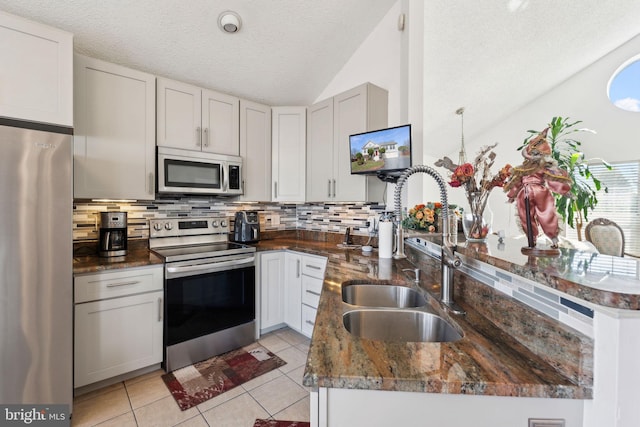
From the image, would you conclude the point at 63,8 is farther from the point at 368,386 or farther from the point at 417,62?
the point at 368,386

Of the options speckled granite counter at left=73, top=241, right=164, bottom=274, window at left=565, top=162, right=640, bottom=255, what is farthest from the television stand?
window at left=565, top=162, right=640, bottom=255

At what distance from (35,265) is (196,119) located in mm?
1558

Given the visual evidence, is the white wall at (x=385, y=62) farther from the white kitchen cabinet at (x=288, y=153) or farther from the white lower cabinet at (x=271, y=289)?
the white lower cabinet at (x=271, y=289)

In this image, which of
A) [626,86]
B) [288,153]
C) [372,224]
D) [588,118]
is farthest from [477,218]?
[626,86]

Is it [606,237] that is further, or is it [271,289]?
[606,237]

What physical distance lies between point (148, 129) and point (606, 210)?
665cm

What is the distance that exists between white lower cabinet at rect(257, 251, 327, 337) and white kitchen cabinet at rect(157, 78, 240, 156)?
115 cm

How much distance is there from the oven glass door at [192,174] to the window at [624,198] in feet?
19.4

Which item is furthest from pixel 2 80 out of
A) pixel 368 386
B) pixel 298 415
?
pixel 298 415

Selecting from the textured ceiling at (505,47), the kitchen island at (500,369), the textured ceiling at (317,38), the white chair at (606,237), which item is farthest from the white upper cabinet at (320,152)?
the white chair at (606,237)

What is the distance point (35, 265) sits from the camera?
4.85 feet

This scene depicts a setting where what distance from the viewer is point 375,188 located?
8.61ft

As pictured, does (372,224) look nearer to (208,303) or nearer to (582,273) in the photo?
(208,303)

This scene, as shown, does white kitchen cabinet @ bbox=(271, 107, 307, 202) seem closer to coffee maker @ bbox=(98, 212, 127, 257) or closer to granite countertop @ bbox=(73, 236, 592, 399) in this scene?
coffee maker @ bbox=(98, 212, 127, 257)
